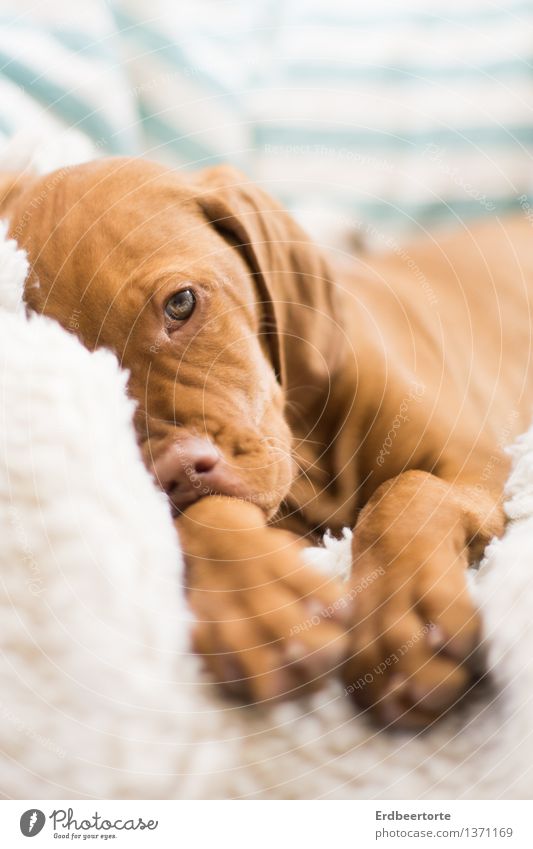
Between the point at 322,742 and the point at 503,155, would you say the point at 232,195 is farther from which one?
the point at 322,742

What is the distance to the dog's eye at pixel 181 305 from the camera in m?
0.86

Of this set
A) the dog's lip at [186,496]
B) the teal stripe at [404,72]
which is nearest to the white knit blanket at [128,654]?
the dog's lip at [186,496]

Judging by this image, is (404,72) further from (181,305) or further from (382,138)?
(181,305)

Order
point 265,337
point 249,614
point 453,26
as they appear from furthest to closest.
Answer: point 453,26 → point 265,337 → point 249,614

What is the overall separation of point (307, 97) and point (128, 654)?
662mm

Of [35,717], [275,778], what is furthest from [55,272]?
[275,778]

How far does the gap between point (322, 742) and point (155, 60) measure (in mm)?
771

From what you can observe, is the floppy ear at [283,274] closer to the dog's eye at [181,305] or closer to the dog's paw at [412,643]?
the dog's eye at [181,305]

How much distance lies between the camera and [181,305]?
0.87 meters

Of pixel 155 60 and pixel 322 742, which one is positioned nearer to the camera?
pixel 322 742

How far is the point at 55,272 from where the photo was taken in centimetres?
85
